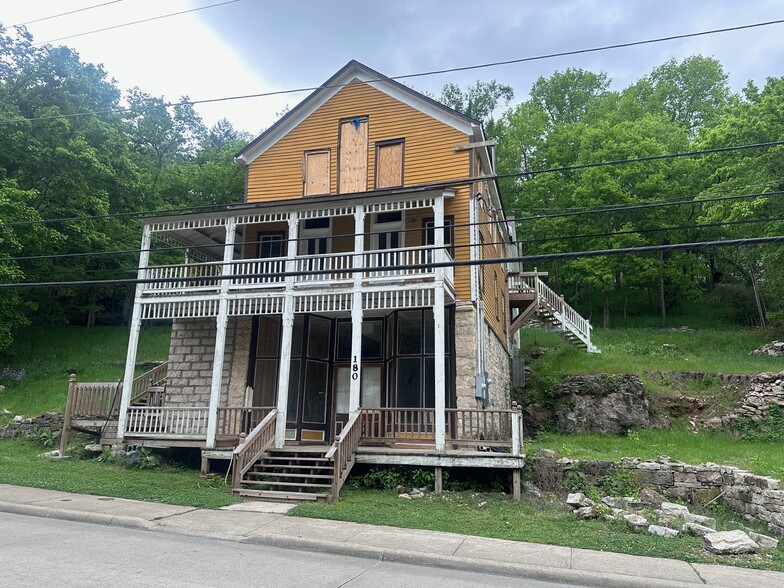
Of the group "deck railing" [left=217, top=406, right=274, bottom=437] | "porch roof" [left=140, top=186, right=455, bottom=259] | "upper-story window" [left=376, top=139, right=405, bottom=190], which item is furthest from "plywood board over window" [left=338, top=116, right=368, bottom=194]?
"deck railing" [left=217, top=406, right=274, bottom=437]

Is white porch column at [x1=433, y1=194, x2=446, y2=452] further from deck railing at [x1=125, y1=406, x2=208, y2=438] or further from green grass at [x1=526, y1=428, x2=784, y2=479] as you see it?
deck railing at [x1=125, y1=406, x2=208, y2=438]

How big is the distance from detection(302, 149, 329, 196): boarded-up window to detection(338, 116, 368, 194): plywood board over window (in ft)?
1.78

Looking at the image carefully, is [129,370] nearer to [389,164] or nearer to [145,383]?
[145,383]

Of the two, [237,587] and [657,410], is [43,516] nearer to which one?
[237,587]

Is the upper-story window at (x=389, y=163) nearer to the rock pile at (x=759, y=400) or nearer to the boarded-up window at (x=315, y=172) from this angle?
the boarded-up window at (x=315, y=172)

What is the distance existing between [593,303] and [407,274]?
2729 centimetres

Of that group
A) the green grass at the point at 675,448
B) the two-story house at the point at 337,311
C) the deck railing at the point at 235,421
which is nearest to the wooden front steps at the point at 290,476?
the two-story house at the point at 337,311

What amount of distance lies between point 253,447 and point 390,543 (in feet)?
17.7

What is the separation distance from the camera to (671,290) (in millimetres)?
33688

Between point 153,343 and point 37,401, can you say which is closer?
point 37,401

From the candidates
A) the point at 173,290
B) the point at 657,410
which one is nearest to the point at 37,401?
the point at 173,290

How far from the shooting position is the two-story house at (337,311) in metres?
13.0

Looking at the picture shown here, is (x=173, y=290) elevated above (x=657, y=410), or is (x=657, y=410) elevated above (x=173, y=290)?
(x=173, y=290)

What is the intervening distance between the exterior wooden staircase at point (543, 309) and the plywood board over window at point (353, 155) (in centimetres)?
756
